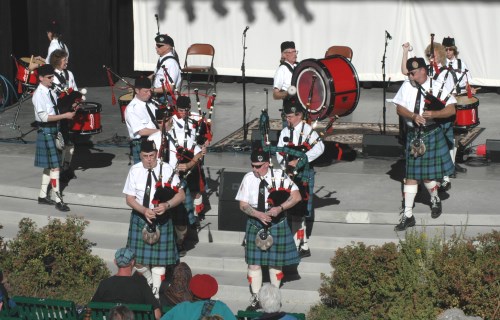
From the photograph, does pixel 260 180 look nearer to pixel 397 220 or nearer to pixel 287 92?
pixel 397 220

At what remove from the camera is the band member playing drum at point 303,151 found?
1073 cm

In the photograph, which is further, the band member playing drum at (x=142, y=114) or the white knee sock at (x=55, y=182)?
the white knee sock at (x=55, y=182)

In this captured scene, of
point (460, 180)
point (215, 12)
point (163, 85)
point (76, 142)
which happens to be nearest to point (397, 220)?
point (460, 180)

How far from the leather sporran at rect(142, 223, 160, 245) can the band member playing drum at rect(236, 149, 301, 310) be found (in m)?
0.78

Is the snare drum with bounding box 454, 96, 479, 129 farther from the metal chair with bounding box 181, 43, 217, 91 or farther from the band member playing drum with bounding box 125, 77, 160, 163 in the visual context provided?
the metal chair with bounding box 181, 43, 217, 91

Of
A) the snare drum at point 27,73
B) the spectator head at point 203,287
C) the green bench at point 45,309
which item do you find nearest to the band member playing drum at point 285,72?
the snare drum at point 27,73

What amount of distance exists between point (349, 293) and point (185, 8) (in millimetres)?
10846

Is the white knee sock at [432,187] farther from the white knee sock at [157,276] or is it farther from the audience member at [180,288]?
the audience member at [180,288]

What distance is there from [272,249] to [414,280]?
4.31ft

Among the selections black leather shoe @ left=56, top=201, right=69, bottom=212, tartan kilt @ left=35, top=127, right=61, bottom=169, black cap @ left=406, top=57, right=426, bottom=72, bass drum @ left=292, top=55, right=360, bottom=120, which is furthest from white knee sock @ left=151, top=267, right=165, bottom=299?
bass drum @ left=292, top=55, right=360, bottom=120

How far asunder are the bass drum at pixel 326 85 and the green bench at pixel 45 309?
499 cm

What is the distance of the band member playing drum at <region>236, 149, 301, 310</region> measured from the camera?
1004cm

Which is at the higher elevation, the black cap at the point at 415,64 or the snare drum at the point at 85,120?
the black cap at the point at 415,64

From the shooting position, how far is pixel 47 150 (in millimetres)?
12250
